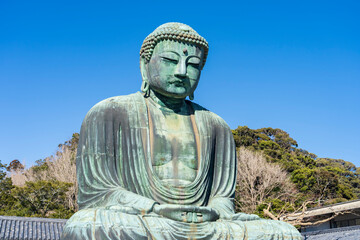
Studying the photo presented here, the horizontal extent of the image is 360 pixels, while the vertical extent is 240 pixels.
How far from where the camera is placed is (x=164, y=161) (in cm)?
619

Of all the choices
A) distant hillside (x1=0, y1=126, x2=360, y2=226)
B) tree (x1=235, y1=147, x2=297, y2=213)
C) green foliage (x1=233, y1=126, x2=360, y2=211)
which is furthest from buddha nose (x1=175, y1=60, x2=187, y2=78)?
tree (x1=235, y1=147, x2=297, y2=213)

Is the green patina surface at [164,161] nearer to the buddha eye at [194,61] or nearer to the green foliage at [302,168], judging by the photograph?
the buddha eye at [194,61]

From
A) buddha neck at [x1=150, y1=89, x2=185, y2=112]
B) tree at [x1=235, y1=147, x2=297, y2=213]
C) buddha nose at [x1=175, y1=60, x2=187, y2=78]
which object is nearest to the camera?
buddha nose at [x1=175, y1=60, x2=187, y2=78]

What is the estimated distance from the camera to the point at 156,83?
6527 millimetres

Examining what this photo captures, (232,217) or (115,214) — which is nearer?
(115,214)

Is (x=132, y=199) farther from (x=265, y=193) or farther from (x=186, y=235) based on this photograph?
(x=265, y=193)

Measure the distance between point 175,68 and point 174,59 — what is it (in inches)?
4.5

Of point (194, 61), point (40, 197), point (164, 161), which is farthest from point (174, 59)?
point (40, 197)

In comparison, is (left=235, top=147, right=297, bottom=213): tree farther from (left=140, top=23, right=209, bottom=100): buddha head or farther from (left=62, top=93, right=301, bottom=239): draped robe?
(left=140, top=23, right=209, bottom=100): buddha head

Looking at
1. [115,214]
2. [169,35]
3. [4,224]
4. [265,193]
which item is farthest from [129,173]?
[265,193]

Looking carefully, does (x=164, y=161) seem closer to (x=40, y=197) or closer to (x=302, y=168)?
(x=40, y=197)

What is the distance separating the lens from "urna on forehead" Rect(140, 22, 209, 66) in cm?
647

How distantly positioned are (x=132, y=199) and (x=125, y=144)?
34.0 inches

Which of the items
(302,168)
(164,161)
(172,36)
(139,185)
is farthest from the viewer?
(302,168)
